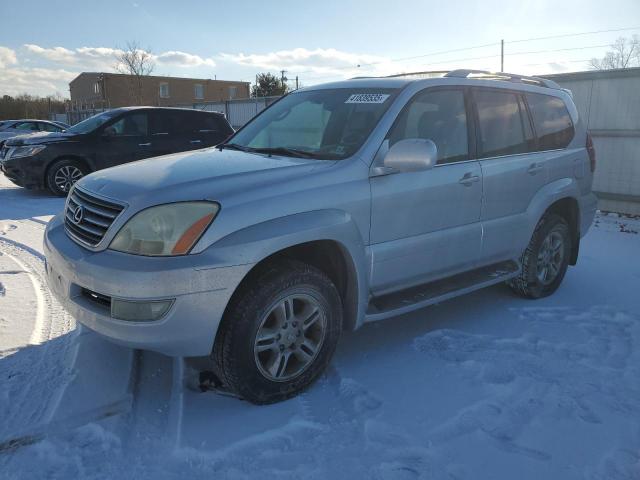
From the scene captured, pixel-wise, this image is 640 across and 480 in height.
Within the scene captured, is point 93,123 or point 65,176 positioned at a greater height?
point 93,123

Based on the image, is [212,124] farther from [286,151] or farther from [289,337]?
[289,337]

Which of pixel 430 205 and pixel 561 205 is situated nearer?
pixel 430 205

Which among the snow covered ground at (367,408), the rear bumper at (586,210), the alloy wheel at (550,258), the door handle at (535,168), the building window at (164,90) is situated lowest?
the snow covered ground at (367,408)

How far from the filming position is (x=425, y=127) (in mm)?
3699

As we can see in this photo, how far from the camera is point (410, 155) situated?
318 centimetres

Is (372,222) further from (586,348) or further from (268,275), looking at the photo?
(586,348)

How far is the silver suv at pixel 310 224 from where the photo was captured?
2.67 metres

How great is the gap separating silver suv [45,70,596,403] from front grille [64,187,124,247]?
0.01 metres

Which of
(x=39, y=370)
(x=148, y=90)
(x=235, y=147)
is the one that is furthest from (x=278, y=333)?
(x=148, y=90)

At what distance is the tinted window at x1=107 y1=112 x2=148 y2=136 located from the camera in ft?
32.9

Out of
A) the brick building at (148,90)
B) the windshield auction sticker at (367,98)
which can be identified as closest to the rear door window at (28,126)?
the windshield auction sticker at (367,98)

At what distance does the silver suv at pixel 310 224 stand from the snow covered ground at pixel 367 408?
1.07 feet

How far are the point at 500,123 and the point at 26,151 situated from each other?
869cm

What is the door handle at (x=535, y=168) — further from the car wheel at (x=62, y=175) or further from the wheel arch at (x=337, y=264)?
the car wheel at (x=62, y=175)
